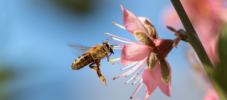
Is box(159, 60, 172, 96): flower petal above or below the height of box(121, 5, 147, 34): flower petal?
below

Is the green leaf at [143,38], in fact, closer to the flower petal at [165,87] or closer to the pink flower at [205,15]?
the flower petal at [165,87]

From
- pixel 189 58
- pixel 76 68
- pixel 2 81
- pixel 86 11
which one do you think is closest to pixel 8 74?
pixel 2 81

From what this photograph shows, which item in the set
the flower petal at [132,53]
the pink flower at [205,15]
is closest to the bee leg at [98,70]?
the flower petal at [132,53]

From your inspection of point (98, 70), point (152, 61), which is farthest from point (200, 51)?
point (98, 70)

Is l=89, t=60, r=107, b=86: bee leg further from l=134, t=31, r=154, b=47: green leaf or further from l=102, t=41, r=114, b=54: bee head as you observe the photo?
l=134, t=31, r=154, b=47: green leaf

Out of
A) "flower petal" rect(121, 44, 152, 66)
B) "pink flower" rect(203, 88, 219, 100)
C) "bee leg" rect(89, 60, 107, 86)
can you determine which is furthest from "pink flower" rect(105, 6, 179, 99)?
"pink flower" rect(203, 88, 219, 100)

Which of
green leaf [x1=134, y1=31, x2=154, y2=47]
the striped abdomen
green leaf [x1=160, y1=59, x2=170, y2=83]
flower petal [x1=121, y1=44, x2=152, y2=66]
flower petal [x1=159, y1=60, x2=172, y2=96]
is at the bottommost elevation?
flower petal [x1=159, y1=60, x2=172, y2=96]

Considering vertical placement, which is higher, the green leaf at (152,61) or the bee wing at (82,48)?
the bee wing at (82,48)

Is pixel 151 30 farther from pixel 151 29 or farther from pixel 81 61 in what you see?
pixel 81 61
